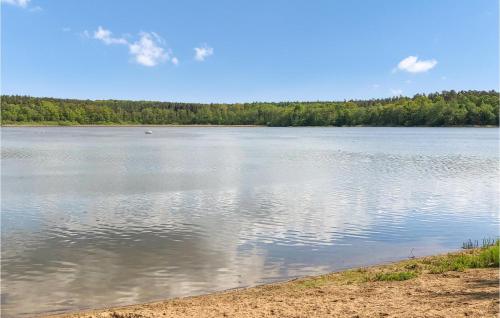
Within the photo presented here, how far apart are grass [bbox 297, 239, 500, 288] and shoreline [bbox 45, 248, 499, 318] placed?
0.07 feet

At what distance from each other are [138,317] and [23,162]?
40.7 metres

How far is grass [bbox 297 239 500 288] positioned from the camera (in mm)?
11531

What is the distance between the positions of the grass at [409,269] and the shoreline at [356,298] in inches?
0.9

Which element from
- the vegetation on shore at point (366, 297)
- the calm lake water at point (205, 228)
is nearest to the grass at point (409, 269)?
the vegetation on shore at point (366, 297)

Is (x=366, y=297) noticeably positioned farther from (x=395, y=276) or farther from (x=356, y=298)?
(x=395, y=276)

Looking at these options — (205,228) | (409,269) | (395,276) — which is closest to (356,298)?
(395,276)

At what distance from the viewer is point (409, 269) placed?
12414mm

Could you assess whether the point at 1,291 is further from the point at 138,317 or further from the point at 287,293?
the point at 287,293

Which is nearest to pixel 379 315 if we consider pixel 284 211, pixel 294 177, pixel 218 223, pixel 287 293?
pixel 287 293

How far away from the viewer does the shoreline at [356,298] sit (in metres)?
8.95

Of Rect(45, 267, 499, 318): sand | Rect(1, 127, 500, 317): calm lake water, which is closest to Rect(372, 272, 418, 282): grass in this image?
Rect(45, 267, 499, 318): sand

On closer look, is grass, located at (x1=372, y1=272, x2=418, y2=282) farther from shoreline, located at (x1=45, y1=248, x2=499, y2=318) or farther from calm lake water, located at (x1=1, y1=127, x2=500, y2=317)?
calm lake water, located at (x1=1, y1=127, x2=500, y2=317)

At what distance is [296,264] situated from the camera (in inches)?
547

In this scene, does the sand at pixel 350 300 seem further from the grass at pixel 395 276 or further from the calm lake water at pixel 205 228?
the calm lake water at pixel 205 228
